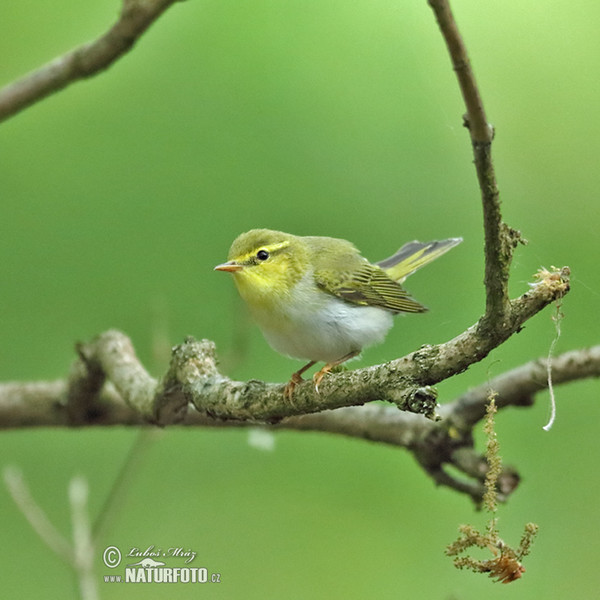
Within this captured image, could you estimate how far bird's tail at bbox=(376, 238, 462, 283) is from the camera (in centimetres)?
408

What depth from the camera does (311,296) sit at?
11.8 feet

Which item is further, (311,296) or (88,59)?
(311,296)

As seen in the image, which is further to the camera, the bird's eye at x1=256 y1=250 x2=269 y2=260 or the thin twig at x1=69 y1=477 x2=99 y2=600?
the bird's eye at x1=256 y1=250 x2=269 y2=260

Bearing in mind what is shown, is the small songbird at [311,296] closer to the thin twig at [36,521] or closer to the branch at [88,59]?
the branch at [88,59]

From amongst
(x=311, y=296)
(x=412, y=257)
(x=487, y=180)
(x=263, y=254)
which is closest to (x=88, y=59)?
(x=263, y=254)

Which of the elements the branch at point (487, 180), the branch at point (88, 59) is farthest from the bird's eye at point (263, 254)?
the branch at point (487, 180)

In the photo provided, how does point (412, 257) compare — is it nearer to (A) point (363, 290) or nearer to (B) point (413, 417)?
(A) point (363, 290)

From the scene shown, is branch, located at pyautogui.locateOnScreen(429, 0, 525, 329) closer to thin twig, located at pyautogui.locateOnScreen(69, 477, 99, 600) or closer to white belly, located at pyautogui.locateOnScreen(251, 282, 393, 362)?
white belly, located at pyautogui.locateOnScreen(251, 282, 393, 362)

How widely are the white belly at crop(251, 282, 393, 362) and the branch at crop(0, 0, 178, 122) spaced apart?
1231mm

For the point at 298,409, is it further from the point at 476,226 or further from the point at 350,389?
the point at 476,226

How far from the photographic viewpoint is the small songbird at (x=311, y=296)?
346 centimetres

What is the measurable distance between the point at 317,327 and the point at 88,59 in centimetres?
140

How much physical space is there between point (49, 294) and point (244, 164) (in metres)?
1.46

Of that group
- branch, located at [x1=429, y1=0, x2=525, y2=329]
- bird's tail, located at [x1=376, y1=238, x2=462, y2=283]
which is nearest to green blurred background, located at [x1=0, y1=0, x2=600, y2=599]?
bird's tail, located at [x1=376, y1=238, x2=462, y2=283]
